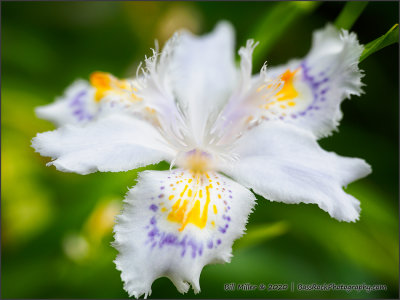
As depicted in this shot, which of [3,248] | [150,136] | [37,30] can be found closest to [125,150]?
[150,136]

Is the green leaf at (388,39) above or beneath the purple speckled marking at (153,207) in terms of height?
above

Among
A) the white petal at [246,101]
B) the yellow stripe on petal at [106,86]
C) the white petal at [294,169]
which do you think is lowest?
the white petal at [294,169]

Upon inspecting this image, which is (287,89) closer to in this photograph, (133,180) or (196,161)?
(196,161)

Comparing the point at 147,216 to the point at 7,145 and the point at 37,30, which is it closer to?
the point at 7,145

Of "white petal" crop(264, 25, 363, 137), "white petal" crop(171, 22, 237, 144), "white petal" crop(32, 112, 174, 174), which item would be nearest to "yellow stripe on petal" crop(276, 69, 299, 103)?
"white petal" crop(264, 25, 363, 137)

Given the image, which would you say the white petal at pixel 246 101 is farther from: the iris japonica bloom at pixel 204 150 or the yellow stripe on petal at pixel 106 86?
the yellow stripe on petal at pixel 106 86

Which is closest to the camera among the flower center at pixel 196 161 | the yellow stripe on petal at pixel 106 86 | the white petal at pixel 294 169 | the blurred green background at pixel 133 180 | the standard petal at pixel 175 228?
the standard petal at pixel 175 228

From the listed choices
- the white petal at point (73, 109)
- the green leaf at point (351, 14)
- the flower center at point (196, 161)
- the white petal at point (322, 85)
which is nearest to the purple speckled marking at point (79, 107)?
the white petal at point (73, 109)

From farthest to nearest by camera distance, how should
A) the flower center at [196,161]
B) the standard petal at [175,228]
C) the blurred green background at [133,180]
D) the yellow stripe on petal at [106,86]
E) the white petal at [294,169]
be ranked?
the blurred green background at [133,180], the yellow stripe on petal at [106,86], the flower center at [196,161], the white petal at [294,169], the standard petal at [175,228]
